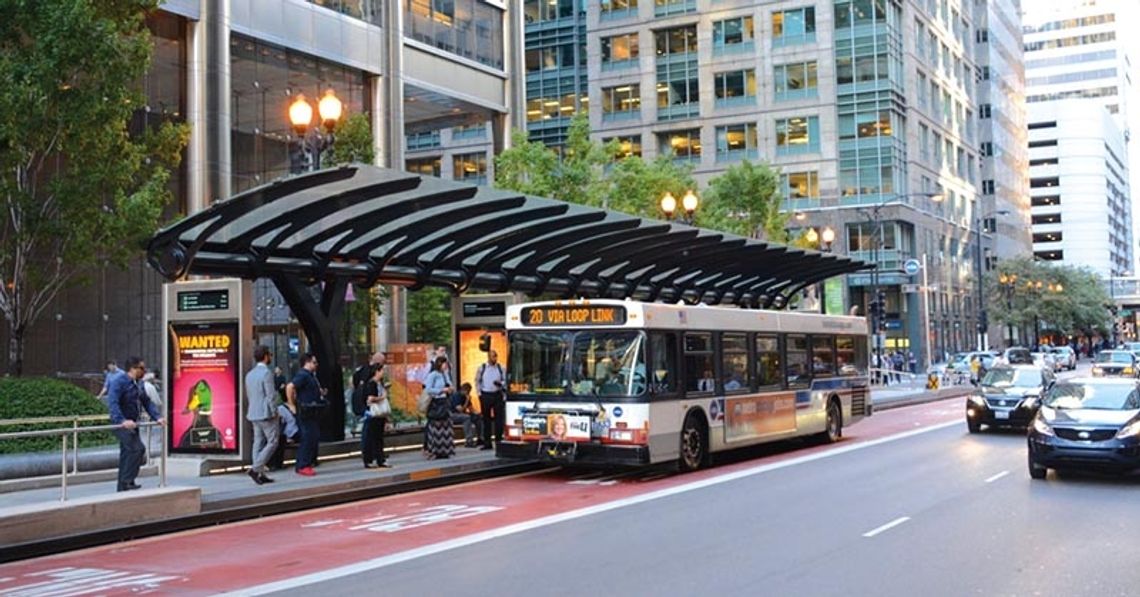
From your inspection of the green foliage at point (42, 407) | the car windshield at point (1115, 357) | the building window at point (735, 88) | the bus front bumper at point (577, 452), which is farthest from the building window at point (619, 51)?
the green foliage at point (42, 407)

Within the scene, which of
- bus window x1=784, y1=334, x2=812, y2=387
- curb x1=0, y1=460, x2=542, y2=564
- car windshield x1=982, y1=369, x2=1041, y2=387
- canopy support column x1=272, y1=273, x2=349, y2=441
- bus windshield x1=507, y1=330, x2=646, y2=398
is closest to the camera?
curb x1=0, y1=460, x2=542, y2=564

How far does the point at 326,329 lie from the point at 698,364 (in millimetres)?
6552

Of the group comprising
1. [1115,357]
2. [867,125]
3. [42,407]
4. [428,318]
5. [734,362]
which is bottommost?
[1115,357]

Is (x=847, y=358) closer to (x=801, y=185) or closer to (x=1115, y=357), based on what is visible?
(x=1115, y=357)

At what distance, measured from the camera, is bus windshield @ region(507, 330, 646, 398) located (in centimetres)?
1705

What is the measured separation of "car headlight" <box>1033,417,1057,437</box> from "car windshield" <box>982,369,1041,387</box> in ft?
32.6

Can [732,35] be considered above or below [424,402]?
above

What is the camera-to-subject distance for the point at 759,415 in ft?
66.9

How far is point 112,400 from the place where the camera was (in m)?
13.5

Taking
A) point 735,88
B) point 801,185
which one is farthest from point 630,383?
point 735,88

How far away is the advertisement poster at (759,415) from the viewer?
19500 millimetres

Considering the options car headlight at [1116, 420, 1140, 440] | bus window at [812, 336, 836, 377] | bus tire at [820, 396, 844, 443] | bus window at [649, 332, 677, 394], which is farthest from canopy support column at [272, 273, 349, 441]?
car headlight at [1116, 420, 1140, 440]

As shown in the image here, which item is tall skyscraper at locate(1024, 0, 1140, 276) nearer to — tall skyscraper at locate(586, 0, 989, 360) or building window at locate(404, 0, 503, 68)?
tall skyscraper at locate(586, 0, 989, 360)

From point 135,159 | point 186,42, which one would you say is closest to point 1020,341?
point 186,42
